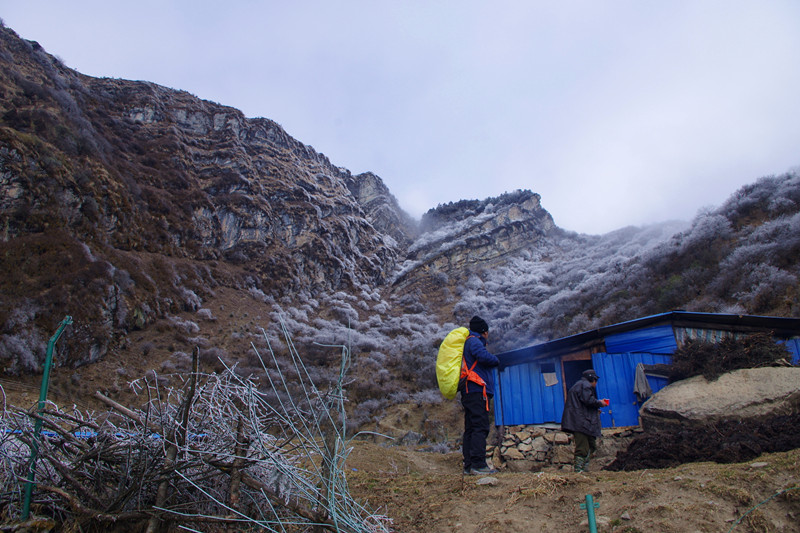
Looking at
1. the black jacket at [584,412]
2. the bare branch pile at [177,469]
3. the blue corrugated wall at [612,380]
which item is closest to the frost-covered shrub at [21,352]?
the bare branch pile at [177,469]

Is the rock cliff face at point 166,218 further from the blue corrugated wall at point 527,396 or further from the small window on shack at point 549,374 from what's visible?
the small window on shack at point 549,374

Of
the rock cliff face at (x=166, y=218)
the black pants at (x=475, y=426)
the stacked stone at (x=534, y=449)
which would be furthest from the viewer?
the rock cliff face at (x=166, y=218)

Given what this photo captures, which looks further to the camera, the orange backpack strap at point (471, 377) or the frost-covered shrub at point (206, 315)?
the frost-covered shrub at point (206, 315)

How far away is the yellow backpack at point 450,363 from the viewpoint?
4.92 metres

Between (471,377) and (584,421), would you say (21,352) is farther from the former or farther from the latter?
(584,421)

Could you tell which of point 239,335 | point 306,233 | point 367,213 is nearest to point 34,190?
point 239,335

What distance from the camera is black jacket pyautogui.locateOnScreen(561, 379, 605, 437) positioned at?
5621mm

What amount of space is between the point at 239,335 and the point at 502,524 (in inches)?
830

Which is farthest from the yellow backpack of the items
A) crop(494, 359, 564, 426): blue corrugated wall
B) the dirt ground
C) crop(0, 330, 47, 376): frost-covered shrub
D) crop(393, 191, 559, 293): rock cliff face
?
crop(393, 191, 559, 293): rock cliff face

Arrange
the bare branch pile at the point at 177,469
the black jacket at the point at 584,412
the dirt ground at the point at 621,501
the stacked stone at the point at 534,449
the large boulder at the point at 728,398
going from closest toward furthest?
the bare branch pile at the point at 177,469, the dirt ground at the point at 621,501, the large boulder at the point at 728,398, the black jacket at the point at 584,412, the stacked stone at the point at 534,449

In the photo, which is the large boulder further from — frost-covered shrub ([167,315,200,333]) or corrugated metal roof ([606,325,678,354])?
frost-covered shrub ([167,315,200,333])

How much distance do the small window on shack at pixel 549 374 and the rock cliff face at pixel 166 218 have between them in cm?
1663

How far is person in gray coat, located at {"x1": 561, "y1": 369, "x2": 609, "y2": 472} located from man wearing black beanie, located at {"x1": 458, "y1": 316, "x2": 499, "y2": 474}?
154 centimetres

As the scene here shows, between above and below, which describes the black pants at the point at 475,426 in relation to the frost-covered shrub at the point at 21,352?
below
